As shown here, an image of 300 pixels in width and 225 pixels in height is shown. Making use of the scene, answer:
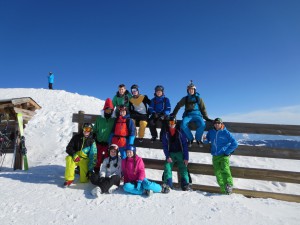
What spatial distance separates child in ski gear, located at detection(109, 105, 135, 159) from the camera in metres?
6.97

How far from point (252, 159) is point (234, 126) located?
12168mm

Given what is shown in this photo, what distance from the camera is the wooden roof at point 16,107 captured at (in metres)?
9.23

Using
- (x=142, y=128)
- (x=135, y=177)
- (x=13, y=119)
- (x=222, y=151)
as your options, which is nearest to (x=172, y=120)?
(x=142, y=128)

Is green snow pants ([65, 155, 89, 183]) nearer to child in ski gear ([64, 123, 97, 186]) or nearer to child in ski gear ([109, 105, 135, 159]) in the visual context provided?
child in ski gear ([64, 123, 97, 186])

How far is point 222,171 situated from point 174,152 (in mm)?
1433

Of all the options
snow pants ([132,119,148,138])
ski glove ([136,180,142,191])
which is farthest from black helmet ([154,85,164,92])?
ski glove ([136,180,142,191])

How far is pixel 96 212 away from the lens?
490 centimetres

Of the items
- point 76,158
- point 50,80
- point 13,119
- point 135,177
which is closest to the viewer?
point 135,177

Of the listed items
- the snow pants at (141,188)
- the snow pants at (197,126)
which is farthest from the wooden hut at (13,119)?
the snow pants at (197,126)

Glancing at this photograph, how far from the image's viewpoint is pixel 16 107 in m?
Answer: 9.42

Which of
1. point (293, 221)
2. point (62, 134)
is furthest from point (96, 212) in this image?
point (62, 134)

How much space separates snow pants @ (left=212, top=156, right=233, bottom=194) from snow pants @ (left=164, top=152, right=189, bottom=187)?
87 centimetres

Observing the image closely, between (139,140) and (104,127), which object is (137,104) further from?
(104,127)

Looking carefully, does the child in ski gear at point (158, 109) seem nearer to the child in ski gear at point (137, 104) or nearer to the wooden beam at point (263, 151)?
the child in ski gear at point (137, 104)
